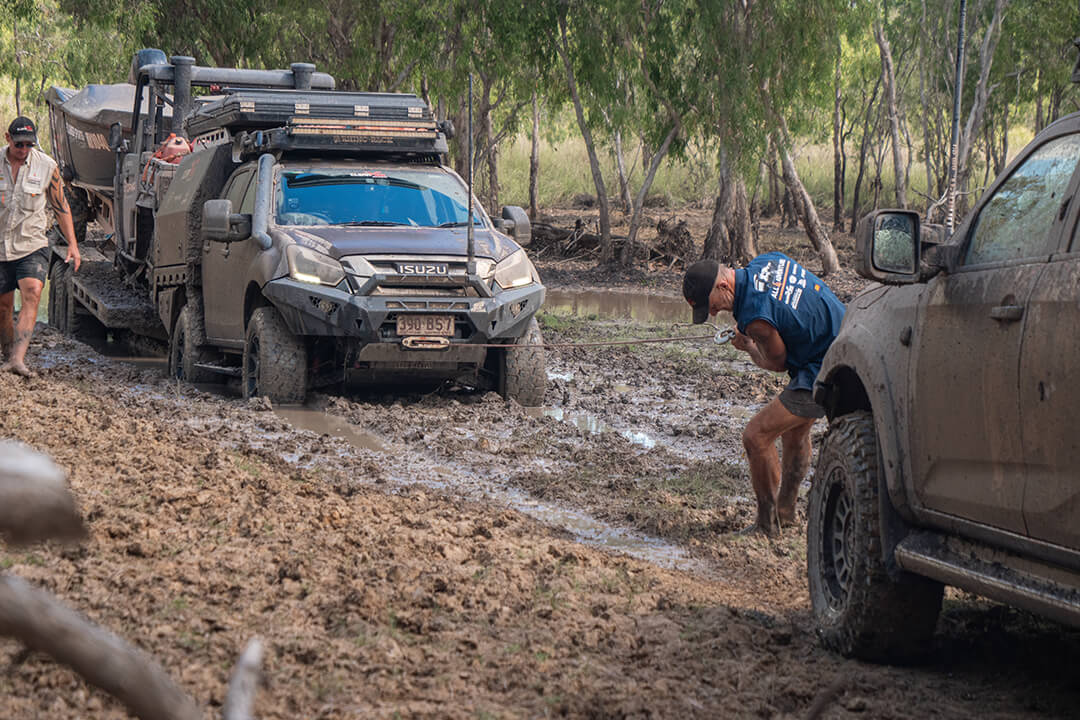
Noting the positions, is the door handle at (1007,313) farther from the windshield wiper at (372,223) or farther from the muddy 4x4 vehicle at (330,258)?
the windshield wiper at (372,223)

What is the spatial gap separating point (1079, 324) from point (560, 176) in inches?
1735

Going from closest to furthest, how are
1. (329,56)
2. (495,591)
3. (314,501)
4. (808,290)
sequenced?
(495,591) < (808,290) < (314,501) < (329,56)

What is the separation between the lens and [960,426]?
169 inches

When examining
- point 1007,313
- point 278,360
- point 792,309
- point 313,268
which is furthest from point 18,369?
point 1007,313

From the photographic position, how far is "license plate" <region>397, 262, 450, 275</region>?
10.5 m

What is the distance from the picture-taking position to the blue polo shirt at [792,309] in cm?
662

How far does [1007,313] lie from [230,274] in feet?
27.9

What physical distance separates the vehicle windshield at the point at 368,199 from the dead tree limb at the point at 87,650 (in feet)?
30.1

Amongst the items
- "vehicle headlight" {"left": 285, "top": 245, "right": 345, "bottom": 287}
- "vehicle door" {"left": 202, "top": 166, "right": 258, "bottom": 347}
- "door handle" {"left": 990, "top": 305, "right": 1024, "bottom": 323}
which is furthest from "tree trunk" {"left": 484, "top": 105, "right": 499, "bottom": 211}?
"door handle" {"left": 990, "top": 305, "right": 1024, "bottom": 323}

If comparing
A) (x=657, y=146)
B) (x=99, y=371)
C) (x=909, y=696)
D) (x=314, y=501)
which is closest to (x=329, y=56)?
(x=657, y=146)

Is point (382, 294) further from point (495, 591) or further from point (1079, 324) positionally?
point (1079, 324)

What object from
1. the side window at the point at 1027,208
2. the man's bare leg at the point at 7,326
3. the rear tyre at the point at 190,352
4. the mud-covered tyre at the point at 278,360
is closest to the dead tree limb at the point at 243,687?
the side window at the point at 1027,208

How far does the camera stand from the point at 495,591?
5613mm

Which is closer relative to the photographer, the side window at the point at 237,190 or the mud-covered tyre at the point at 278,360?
the mud-covered tyre at the point at 278,360
